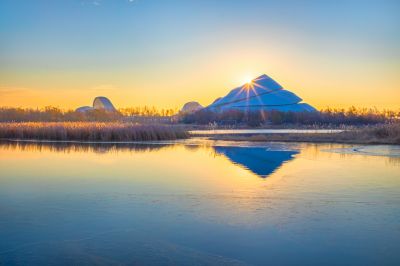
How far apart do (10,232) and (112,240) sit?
4.21 ft

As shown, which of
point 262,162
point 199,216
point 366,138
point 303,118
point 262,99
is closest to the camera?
point 199,216

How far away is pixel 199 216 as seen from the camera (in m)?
5.76

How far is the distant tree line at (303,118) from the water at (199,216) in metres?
40.4

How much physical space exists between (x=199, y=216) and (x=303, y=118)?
166ft

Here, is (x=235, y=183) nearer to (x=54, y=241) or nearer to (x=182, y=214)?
(x=182, y=214)

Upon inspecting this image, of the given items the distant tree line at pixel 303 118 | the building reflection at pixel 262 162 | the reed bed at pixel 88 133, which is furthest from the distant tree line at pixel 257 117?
the building reflection at pixel 262 162

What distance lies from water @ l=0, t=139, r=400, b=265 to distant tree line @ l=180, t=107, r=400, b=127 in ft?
133

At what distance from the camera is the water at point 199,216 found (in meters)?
4.30

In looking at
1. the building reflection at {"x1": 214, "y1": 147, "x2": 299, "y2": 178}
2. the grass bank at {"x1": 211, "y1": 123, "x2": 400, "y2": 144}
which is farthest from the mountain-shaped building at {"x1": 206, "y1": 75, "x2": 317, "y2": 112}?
the building reflection at {"x1": 214, "y1": 147, "x2": 299, "y2": 178}

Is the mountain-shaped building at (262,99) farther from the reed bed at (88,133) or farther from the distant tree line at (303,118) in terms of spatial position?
the reed bed at (88,133)

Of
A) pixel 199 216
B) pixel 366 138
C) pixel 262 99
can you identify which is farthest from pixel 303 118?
pixel 199 216

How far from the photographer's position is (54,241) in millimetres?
4676

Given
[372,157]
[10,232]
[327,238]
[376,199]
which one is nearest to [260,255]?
[327,238]

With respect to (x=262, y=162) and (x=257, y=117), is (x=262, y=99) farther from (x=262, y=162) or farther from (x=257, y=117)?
(x=262, y=162)
